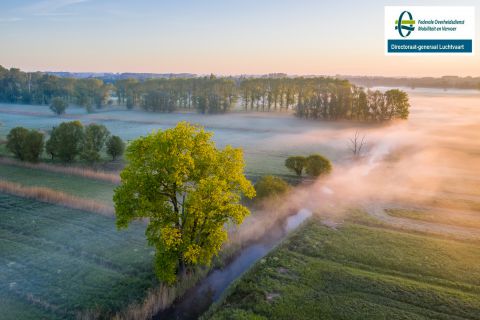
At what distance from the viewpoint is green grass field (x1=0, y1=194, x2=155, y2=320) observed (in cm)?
2223

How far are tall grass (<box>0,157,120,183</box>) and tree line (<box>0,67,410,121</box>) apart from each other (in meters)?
78.1

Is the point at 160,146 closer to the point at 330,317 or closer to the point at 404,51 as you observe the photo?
the point at 330,317

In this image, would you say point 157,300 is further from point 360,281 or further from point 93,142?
point 93,142

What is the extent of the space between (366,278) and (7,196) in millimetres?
41839

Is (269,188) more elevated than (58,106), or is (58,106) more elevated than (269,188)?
(58,106)

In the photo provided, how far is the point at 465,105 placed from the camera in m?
147

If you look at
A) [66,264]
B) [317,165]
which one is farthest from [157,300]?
[317,165]

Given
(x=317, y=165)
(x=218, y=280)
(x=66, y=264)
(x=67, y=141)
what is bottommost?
(x=218, y=280)

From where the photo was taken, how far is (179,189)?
2417 centimetres

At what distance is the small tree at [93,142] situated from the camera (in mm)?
56719

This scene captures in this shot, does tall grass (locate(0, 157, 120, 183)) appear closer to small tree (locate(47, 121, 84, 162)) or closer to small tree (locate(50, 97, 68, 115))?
small tree (locate(47, 121, 84, 162))

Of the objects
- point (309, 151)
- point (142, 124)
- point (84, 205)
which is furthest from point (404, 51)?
point (142, 124)

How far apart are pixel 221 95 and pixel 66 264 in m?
118

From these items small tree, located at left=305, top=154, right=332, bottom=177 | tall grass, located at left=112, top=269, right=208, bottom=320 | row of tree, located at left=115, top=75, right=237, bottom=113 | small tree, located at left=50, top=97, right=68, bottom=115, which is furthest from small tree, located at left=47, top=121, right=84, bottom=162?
row of tree, located at left=115, top=75, right=237, bottom=113
